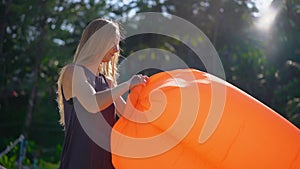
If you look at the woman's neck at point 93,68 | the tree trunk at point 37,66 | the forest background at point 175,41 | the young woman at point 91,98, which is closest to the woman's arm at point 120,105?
the young woman at point 91,98

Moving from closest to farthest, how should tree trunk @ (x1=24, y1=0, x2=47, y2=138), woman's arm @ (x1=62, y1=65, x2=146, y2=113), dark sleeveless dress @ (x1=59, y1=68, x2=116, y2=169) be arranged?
woman's arm @ (x1=62, y1=65, x2=146, y2=113), dark sleeveless dress @ (x1=59, y1=68, x2=116, y2=169), tree trunk @ (x1=24, y1=0, x2=47, y2=138)

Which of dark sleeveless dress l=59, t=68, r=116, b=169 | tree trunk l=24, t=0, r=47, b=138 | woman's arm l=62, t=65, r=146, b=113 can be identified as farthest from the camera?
tree trunk l=24, t=0, r=47, b=138

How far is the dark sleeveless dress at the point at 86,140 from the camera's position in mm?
2656

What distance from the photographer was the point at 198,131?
265cm

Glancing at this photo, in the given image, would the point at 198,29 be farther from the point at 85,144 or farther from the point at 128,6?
the point at 85,144

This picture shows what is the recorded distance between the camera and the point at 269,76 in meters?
15.0

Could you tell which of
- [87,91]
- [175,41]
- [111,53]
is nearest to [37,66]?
[175,41]

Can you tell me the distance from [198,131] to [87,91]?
60cm

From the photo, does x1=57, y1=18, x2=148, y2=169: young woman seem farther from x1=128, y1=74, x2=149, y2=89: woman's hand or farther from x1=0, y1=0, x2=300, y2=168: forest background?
x1=0, y1=0, x2=300, y2=168: forest background

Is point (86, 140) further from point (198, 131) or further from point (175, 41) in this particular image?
point (175, 41)

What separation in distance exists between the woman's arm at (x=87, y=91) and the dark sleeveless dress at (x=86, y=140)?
48mm

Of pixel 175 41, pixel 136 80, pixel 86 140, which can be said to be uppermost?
pixel 136 80

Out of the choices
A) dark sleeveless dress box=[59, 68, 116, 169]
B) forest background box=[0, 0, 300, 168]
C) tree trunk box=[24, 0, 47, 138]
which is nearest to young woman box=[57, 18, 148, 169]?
dark sleeveless dress box=[59, 68, 116, 169]

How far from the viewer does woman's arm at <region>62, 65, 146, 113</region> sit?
255 centimetres
